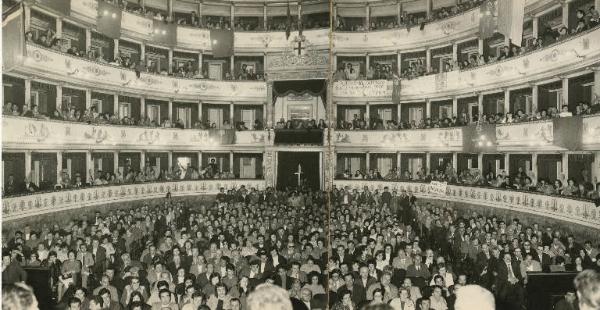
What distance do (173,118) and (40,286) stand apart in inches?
727

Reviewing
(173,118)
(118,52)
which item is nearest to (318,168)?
(173,118)

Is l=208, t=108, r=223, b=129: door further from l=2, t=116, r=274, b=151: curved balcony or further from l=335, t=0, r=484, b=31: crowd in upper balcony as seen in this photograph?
l=335, t=0, r=484, b=31: crowd in upper balcony

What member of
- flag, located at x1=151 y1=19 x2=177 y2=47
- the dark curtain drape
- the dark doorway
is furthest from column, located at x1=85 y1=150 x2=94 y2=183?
the dark curtain drape

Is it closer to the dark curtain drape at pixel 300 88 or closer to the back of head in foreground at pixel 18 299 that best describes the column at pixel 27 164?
the dark curtain drape at pixel 300 88

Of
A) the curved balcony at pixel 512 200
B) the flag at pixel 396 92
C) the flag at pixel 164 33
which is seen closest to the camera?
the curved balcony at pixel 512 200

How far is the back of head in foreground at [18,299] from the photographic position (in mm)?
3410

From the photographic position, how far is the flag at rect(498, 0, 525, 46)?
13378 mm

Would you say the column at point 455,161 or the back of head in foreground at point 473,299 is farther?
the column at point 455,161

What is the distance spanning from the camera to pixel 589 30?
13.6 metres

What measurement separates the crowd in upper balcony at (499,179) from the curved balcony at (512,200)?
8.6 inches

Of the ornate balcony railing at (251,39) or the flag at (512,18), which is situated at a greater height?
the ornate balcony railing at (251,39)

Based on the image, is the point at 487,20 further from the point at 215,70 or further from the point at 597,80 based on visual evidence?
the point at 215,70

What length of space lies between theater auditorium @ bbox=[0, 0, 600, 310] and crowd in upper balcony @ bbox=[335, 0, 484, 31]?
Answer: 168 mm

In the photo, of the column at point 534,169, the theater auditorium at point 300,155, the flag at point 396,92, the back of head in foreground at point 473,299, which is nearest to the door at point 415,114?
the theater auditorium at point 300,155
